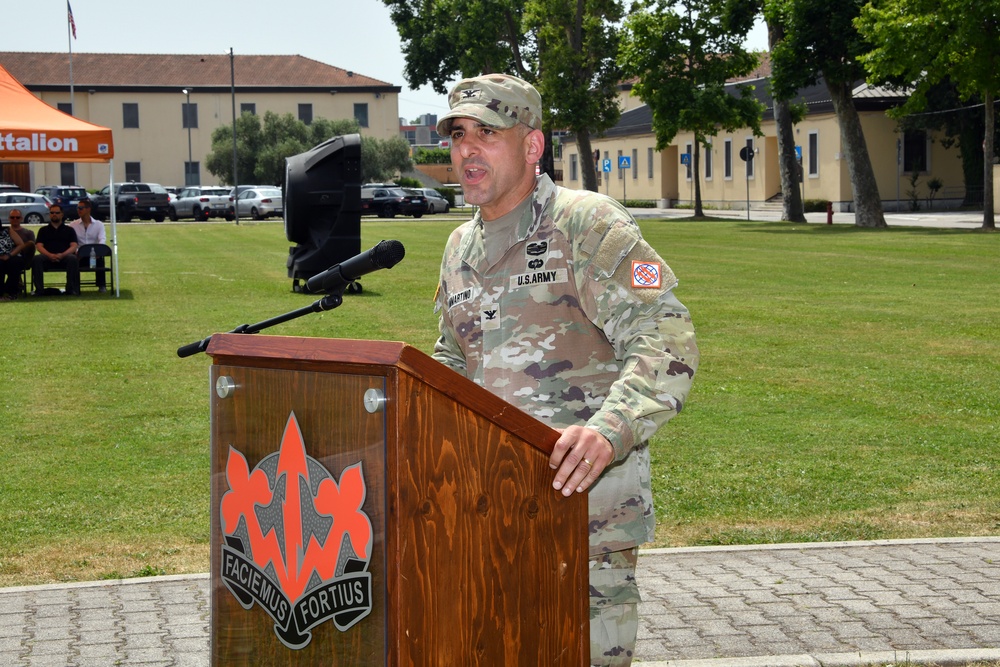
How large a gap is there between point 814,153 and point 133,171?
181 ft

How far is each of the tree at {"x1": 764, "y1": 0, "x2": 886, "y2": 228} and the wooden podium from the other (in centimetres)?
4041

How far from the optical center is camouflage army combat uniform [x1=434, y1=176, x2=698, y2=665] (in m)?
3.23

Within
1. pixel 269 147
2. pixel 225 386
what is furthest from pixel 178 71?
pixel 225 386

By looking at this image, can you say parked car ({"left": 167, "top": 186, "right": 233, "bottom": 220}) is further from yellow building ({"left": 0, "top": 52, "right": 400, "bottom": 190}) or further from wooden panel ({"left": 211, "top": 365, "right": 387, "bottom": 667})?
wooden panel ({"left": 211, "top": 365, "right": 387, "bottom": 667})

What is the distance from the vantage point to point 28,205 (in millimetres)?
55250

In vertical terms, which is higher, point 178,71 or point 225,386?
point 178,71

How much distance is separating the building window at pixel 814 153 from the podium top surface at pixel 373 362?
60083 millimetres

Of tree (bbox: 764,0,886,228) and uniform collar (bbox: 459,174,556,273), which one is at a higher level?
tree (bbox: 764,0,886,228)

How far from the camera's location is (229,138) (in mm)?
88625

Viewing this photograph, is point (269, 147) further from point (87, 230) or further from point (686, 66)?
point (87, 230)

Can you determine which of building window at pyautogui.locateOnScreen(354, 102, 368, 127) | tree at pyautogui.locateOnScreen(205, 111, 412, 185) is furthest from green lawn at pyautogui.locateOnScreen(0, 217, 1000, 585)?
building window at pyautogui.locateOnScreen(354, 102, 368, 127)

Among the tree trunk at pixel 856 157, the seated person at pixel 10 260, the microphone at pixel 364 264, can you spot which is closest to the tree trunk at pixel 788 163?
the tree trunk at pixel 856 157

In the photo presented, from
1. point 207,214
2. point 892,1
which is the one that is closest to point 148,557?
point 892,1

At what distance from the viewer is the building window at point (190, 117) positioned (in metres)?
96.9
